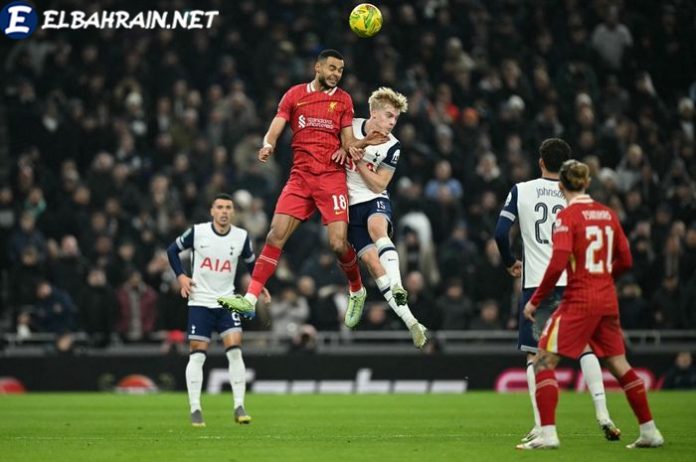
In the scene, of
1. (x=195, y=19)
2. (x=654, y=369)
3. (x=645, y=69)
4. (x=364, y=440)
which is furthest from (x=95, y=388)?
(x=645, y=69)

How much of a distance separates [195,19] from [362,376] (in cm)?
683

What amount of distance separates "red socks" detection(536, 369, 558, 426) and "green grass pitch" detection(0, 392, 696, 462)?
0.31m

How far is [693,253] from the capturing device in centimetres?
2097

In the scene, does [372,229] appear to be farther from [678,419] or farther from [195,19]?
[195,19]

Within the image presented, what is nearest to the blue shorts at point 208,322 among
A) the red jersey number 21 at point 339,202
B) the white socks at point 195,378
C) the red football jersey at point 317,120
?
the white socks at point 195,378

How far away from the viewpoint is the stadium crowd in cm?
2092

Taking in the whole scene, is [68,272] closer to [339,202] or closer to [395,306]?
[339,202]

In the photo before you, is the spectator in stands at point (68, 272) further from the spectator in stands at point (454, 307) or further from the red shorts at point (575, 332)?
the red shorts at point (575, 332)

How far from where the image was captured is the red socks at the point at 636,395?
34.0 feet

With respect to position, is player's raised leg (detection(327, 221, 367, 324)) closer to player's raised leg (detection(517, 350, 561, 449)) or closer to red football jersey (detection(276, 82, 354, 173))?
red football jersey (detection(276, 82, 354, 173))

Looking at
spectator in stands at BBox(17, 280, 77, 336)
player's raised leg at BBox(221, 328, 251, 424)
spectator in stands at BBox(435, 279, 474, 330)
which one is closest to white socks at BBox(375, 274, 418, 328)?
player's raised leg at BBox(221, 328, 251, 424)

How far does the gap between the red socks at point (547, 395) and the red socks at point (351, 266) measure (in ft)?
11.1

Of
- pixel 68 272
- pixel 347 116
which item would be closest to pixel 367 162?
pixel 347 116

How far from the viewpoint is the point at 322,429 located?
1310 cm
